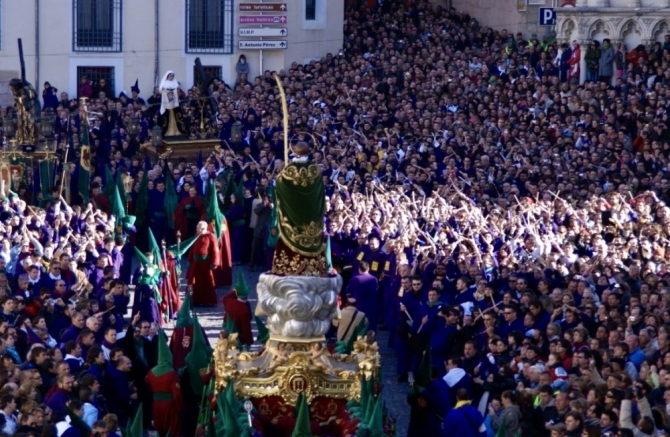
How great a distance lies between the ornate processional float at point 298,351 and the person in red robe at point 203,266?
34.9 feet

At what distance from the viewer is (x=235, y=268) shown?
95.3ft

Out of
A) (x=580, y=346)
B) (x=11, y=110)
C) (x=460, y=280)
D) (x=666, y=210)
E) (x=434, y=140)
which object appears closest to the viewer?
(x=580, y=346)

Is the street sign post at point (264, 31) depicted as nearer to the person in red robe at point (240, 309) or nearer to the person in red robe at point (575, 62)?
the person in red robe at point (575, 62)

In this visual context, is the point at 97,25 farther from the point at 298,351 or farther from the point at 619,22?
the point at 298,351

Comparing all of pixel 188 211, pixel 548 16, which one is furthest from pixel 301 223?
pixel 548 16

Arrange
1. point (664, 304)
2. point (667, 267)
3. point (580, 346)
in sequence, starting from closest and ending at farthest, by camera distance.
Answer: point (580, 346) → point (664, 304) → point (667, 267)

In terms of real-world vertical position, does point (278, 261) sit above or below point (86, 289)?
above

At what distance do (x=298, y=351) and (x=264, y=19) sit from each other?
29.6 metres

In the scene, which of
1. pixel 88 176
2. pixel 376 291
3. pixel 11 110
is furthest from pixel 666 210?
pixel 11 110

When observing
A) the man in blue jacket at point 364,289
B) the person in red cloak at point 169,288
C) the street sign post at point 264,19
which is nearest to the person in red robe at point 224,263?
A: the person in red cloak at point 169,288

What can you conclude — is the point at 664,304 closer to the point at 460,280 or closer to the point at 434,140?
the point at 460,280

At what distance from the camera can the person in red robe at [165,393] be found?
18234 millimetres

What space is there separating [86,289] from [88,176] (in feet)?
29.2

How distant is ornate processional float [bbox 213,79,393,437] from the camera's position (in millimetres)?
14898
